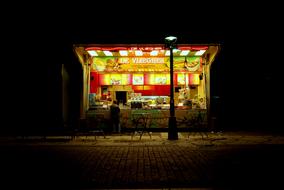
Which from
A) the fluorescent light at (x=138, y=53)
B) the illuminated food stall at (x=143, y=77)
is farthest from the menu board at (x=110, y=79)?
the fluorescent light at (x=138, y=53)

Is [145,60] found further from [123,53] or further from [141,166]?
[141,166]

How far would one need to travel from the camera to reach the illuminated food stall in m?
17.2

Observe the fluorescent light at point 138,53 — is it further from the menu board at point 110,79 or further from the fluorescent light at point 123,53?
the menu board at point 110,79

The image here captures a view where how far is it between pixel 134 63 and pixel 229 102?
6720mm

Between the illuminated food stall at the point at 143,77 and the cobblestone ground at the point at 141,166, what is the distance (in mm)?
6329

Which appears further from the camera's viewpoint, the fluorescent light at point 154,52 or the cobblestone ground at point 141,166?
the fluorescent light at point 154,52

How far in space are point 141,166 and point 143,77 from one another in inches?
453

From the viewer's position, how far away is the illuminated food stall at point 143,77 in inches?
676

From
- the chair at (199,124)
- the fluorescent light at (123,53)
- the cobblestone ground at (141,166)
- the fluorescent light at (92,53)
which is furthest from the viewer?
the fluorescent light at (123,53)

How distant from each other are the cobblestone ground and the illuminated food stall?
20.8 ft

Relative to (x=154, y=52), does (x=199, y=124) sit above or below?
below

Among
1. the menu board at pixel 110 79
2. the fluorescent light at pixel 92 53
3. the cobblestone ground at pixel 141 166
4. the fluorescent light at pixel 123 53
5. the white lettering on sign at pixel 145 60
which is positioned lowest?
the cobblestone ground at pixel 141 166

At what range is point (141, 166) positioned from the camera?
767cm

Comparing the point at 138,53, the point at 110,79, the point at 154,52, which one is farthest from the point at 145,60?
the point at 110,79
